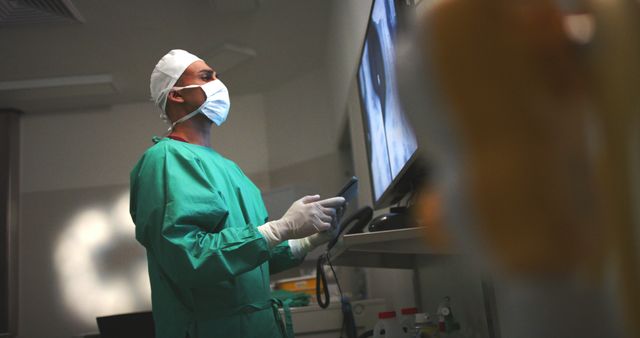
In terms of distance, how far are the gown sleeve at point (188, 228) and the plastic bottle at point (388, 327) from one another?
1.45 feet

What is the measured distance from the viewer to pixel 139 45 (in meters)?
4.04

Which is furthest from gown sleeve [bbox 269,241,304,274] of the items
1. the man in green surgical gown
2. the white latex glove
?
the white latex glove

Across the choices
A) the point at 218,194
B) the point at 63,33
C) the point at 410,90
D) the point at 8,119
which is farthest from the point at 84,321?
the point at 410,90

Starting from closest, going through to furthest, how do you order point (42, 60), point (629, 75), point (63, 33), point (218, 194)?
point (629, 75), point (218, 194), point (63, 33), point (42, 60)

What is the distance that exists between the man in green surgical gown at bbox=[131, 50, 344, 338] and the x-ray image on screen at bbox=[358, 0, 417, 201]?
0.86 feet

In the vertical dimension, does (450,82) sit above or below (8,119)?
below

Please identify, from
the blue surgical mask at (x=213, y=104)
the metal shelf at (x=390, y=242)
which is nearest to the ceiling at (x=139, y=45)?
the blue surgical mask at (x=213, y=104)

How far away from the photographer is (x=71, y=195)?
4859 millimetres

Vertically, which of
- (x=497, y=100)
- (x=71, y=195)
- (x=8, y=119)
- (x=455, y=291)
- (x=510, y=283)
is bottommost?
(x=455, y=291)

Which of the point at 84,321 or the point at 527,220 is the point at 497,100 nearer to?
the point at 527,220

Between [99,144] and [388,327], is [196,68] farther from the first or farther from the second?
[99,144]

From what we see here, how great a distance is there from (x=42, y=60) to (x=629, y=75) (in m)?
4.45

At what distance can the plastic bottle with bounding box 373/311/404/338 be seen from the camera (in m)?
1.64

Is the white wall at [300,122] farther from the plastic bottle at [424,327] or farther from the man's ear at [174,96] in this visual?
the plastic bottle at [424,327]
